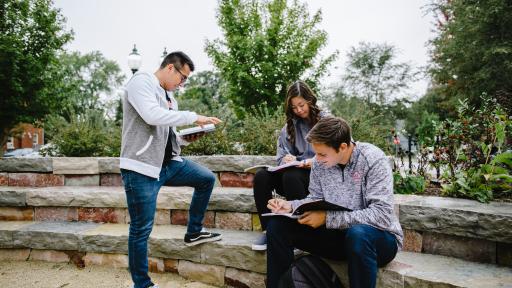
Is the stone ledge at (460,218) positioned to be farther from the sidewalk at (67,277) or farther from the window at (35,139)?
the window at (35,139)

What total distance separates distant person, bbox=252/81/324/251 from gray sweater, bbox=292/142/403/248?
240 millimetres

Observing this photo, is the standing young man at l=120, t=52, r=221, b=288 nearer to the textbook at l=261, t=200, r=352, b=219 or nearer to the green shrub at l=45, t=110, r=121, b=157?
the textbook at l=261, t=200, r=352, b=219

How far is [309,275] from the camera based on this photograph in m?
1.96

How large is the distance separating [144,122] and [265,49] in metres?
8.35

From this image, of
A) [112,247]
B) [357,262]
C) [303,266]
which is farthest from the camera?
[112,247]

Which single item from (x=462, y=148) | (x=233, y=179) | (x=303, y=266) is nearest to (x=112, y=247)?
(x=233, y=179)

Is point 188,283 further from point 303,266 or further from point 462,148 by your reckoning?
point 462,148

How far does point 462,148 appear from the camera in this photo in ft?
10.4

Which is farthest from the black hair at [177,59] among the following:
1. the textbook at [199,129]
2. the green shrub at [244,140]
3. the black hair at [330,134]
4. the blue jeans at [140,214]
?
the green shrub at [244,140]

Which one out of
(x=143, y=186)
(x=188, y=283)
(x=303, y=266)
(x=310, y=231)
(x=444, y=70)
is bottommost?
(x=188, y=283)

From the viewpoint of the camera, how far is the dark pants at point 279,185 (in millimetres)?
2420

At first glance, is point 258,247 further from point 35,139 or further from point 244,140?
point 35,139

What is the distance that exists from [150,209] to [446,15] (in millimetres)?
18424

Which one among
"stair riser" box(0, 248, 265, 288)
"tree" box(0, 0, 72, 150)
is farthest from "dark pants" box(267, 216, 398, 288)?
"tree" box(0, 0, 72, 150)
